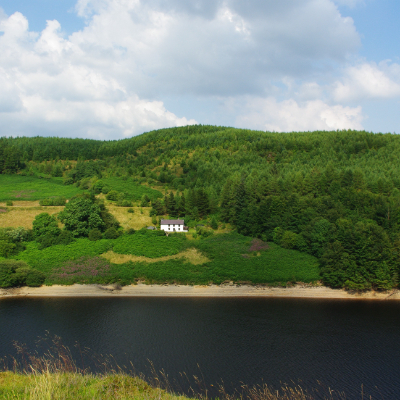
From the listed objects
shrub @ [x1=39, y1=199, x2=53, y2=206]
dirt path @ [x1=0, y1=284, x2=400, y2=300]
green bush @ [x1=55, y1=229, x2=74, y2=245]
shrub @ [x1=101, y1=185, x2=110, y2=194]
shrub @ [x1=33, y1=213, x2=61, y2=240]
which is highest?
shrub @ [x1=101, y1=185, x2=110, y2=194]

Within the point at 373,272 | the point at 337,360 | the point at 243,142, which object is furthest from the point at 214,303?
the point at 243,142

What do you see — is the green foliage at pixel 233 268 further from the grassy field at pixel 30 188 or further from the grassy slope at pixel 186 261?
the grassy field at pixel 30 188

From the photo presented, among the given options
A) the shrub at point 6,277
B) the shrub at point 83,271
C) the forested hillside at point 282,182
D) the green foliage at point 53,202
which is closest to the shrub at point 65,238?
the shrub at point 83,271

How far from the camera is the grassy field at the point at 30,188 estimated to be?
67838 mm

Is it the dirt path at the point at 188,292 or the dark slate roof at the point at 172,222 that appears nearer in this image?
the dirt path at the point at 188,292

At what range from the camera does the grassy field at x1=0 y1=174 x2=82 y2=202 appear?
223ft

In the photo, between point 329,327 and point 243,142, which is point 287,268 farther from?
point 243,142

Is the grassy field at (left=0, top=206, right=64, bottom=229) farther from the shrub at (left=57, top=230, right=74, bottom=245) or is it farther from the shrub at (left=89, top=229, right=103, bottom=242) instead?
the shrub at (left=89, top=229, right=103, bottom=242)

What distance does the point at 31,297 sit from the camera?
1469 inches

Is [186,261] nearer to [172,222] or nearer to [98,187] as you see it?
[172,222]

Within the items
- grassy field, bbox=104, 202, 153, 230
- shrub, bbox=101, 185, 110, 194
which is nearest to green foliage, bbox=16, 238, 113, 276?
grassy field, bbox=104, 202, 153, 230

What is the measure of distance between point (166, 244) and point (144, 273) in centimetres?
861

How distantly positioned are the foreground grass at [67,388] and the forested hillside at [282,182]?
3630 centimetres

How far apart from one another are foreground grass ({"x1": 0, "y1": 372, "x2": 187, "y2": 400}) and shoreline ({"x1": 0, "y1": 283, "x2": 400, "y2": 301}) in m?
29.2
